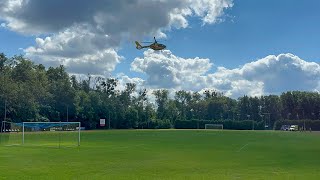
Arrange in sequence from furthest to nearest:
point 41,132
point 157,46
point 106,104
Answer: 1. point 106,104
2. point 41,132
3. point 157,46

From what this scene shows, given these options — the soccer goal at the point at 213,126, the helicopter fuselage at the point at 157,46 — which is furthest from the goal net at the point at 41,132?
the soccer goal at the point at 213,126

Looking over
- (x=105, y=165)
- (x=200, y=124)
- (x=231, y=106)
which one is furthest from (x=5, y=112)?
(x=231, y=106)

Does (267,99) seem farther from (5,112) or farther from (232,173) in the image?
(232,173)

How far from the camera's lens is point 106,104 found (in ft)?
462

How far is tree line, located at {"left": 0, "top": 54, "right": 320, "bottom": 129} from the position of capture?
11206cm

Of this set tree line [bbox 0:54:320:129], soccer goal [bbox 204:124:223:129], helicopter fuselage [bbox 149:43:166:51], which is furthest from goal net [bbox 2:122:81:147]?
soccer goal [bbox 204:124:223:129]

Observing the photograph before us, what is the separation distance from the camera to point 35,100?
11919 centimetres

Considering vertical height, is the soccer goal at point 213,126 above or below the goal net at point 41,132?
below

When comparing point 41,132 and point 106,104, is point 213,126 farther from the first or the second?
point 41,132

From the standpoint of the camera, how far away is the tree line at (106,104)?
368 feet

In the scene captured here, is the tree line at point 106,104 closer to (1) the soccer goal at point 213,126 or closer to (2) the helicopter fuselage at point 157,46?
(1) the soccer goal at point 213,126

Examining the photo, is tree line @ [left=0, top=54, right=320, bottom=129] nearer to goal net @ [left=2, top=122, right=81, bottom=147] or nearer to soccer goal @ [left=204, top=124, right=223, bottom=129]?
soccer goal @ [left=204, top=124, right=223, bottom=129]

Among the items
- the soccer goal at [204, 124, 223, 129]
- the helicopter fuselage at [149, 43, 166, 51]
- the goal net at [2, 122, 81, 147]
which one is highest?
the helicopter fuselage at [149, 43, 166, 51]

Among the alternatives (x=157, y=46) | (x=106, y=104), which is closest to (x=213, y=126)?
(x=106, y=104)
